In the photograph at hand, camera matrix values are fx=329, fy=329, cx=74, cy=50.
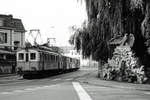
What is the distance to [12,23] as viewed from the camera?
64125 millimetres

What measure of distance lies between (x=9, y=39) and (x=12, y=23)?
18.3ft

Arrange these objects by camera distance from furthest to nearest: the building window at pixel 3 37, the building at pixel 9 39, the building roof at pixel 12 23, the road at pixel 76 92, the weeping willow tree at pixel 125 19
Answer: the building roof at pixel 12 23 → the building window at pixel 3 37 → the building at pixel 9 39 → the weeping willow tree at pixel 125 19 → the road at pixel 76 92

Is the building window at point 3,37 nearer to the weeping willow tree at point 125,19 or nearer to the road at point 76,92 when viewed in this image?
the weeping willow tree at point 125,19

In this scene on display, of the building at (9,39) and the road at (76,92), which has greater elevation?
the building at (9,39)

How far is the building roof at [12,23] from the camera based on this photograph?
6137 cm

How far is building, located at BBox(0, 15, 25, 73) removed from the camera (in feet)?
174

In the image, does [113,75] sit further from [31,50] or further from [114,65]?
[31,50]

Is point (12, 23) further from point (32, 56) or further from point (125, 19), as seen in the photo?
point (125, 19)

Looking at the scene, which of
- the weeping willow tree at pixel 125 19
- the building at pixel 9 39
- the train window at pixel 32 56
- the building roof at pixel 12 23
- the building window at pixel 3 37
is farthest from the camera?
the building roof at pixel 12 23

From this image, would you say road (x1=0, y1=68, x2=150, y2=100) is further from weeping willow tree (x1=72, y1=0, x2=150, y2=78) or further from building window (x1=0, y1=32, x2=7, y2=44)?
building window (x1=0, y1=32, x2=7, y2=44)

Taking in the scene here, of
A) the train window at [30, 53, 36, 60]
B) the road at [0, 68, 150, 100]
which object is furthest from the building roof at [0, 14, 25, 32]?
the road at [0, 68, 150, 100]

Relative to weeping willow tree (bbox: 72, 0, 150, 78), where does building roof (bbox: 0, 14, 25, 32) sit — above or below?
above

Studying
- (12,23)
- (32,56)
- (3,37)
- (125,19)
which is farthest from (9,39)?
(125,19)

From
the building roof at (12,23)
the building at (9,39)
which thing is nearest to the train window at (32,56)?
the building at (9,39)
